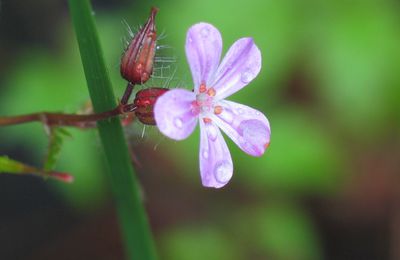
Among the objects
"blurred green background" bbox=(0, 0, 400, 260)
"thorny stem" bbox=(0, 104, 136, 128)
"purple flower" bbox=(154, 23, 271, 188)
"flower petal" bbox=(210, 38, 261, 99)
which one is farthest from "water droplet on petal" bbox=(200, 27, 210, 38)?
"blurred green background" bbox=(0, 0, 400, 260)

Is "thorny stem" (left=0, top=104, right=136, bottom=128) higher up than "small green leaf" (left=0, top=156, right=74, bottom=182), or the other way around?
"thorny stem" (left=0, top=104, right=136, bottom=128)

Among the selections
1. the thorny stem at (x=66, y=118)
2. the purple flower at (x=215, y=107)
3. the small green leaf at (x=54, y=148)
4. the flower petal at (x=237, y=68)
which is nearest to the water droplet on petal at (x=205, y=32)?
the purple flower at (x=215, y=107)

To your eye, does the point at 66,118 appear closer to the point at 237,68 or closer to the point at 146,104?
the point at 146,104

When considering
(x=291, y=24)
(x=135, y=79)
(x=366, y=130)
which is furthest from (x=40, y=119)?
(x=366, y=130)

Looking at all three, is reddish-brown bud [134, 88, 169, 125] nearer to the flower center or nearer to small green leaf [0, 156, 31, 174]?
the flower center

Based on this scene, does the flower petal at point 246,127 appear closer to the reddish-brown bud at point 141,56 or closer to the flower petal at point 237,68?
the flower petal at point 237,68
